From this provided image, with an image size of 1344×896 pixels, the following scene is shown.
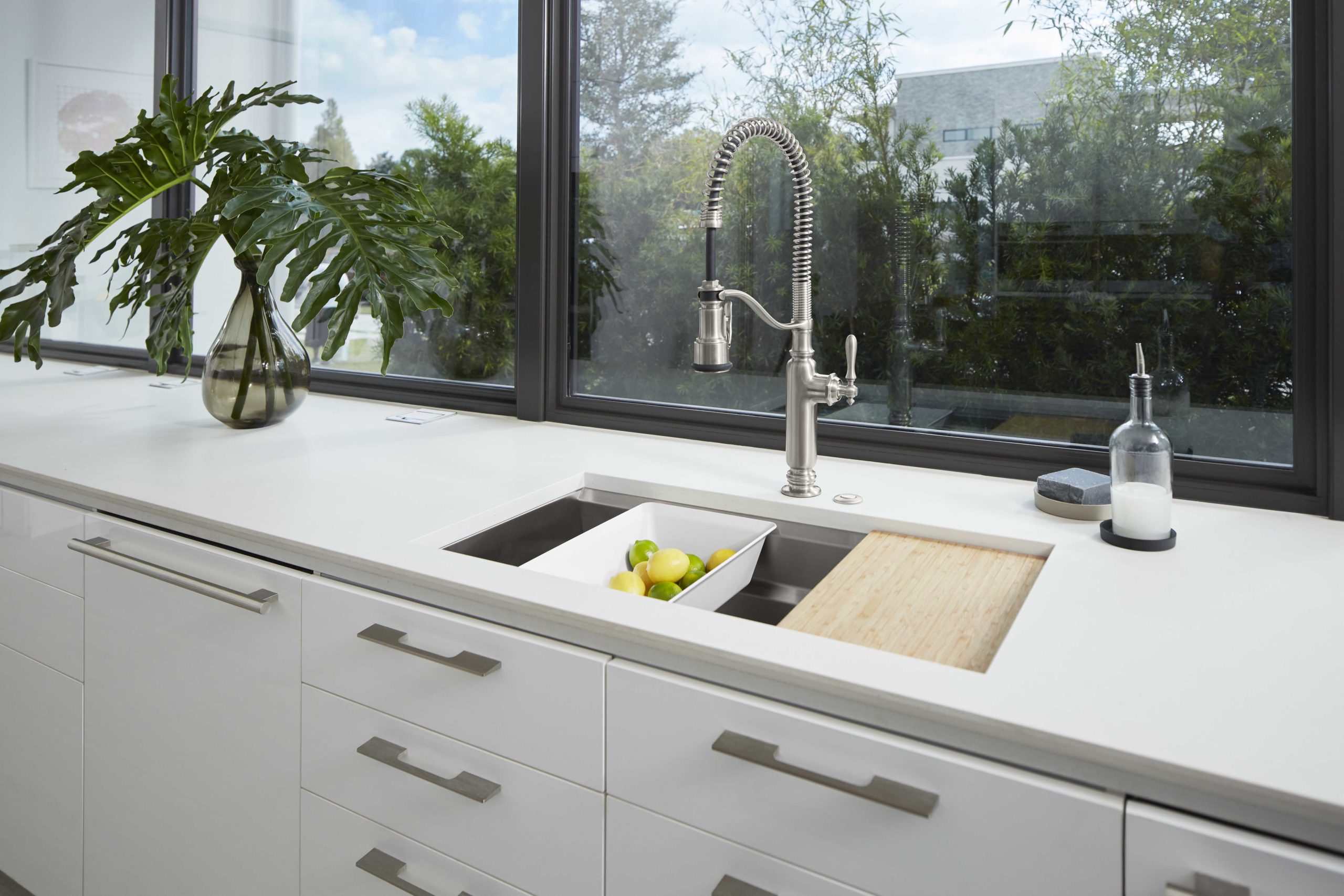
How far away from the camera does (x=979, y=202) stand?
1.48m

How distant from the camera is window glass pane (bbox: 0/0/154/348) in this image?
289 centimetres

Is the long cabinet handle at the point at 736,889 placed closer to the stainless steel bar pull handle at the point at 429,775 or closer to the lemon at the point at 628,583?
the stainless steel bar pull handle at the point at 429,775

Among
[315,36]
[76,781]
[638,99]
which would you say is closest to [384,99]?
[315,36]

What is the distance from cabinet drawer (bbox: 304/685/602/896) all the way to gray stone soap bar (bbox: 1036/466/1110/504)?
0.78 m

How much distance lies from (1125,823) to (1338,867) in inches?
5.1

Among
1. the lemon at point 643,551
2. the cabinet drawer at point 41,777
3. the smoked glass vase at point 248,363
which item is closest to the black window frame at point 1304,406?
the lemon at point 643,551

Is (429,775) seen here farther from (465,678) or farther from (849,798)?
(849,798)

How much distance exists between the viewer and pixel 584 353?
1.96 meters

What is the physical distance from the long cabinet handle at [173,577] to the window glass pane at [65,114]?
184 centimetres

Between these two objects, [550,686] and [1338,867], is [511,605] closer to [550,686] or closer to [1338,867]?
[550,686]

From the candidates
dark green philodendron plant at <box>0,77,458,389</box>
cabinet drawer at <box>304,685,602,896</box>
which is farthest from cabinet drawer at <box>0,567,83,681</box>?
cabinet drawer at <box>304,685,602,896</box>

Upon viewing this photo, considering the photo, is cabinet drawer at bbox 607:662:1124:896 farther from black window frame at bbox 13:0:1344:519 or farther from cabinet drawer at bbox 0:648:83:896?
cabinet drawer at bbox 0:648:83:896

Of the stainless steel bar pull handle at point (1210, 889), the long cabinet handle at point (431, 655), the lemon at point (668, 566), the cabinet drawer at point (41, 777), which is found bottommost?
the cabinet drawer at point (41, 777)

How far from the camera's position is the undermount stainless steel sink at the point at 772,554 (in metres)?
1.26
